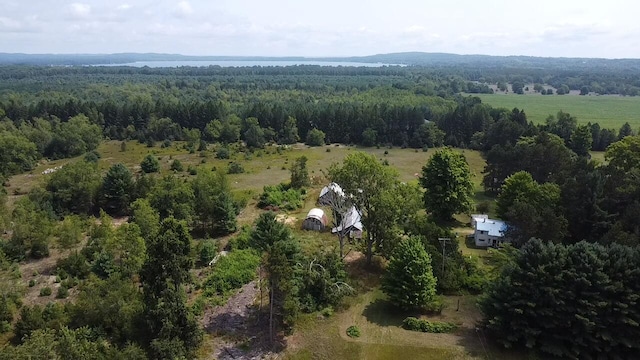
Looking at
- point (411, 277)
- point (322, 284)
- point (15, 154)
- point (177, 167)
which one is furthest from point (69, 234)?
point (15, 154)

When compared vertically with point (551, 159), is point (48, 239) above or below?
below

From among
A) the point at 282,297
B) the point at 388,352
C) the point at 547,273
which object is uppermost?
the point at 547,273

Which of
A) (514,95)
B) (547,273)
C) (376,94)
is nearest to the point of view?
(547,273)

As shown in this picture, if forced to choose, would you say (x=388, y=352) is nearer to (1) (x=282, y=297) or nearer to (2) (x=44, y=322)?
(1) (x=282, y=297)

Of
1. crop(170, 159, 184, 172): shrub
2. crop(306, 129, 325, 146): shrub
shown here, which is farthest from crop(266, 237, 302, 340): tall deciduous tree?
crop(306, 129, 325, 146): shrub

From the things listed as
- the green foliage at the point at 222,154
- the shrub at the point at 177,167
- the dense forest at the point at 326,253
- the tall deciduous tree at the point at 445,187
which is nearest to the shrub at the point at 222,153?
the green foliage at the point at 222,154

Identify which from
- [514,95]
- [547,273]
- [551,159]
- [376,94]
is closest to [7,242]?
[547,273]

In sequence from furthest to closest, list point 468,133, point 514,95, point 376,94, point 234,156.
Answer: point 514,95
point 376,94
point 468,133
point 234,156
